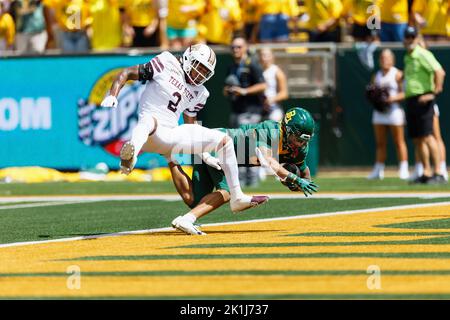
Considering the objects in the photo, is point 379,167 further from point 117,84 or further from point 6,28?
point 117,84

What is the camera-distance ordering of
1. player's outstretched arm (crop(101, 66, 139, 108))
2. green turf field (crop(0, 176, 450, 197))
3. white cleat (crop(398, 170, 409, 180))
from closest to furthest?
player's outstretched arm (crop(101, 66, 139, 108)), green turf field (crop(0, 176, 450, 197)), white cleat (crop(398, 170, 409, 180))

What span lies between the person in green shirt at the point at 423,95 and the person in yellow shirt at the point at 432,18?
1742 mm

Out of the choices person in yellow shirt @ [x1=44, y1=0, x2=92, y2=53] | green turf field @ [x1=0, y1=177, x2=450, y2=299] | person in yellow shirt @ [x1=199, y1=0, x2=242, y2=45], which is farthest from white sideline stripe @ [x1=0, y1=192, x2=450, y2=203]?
person in yellow shirt @ [x1=44, y1=0, x2=92, y2=53]

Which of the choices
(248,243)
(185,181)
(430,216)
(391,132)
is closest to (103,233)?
(185,181)

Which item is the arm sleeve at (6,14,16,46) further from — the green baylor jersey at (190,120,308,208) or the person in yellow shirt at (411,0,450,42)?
the green baylor jersey at (190,120,308,208)

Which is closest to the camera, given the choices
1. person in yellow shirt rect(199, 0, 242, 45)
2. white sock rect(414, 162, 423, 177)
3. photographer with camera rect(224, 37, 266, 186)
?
photographer with camera rect(224, 37, 266, 186)

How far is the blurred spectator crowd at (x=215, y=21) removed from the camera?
20.6 metres

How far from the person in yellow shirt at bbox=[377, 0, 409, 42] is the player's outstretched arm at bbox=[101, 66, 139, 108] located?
31.9 feet

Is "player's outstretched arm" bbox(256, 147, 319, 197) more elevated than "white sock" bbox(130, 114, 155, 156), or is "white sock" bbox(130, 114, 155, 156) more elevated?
"white sock" bbox(130, 114, 155, 156)

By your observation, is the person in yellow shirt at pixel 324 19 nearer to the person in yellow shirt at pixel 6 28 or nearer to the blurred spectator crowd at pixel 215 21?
the blurred spectator crowd at pixel 215 21

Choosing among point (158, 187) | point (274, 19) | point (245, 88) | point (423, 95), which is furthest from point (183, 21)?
point (423, 95)

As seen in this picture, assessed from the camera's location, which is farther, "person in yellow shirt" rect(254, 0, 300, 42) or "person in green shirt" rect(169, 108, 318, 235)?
"person in yellow shirt" rect(254, 0, 300, 42)

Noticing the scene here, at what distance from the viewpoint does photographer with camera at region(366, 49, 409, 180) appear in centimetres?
1959

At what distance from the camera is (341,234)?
11.3 metres
